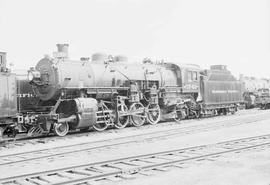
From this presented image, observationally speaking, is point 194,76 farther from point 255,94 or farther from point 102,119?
point 255,94

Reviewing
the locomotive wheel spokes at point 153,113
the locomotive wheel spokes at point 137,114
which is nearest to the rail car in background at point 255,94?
the locomotive wheel spokes at point 153,113

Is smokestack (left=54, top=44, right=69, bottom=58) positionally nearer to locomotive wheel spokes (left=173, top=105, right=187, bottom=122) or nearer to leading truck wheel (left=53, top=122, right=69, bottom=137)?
leading truck wheel (left=53, top=122, right=69, bottom=137)

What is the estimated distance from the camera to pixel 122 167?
8023mm

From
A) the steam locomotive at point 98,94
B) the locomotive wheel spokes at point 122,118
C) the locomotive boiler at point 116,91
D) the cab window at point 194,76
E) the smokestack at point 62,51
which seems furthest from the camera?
the cab window at point 194,76

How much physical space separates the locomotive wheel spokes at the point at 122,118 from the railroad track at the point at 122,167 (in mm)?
7335

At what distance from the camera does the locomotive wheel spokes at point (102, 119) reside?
16.5 metres

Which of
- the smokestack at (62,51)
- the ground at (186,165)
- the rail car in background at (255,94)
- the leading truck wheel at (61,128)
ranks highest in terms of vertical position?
the smokestack at (62,51)

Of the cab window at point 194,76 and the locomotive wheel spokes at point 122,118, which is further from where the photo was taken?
the cab window at point 194,76

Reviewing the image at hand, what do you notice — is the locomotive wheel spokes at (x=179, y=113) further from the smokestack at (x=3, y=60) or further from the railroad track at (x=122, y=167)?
the smokestack at (x=3, y=60)

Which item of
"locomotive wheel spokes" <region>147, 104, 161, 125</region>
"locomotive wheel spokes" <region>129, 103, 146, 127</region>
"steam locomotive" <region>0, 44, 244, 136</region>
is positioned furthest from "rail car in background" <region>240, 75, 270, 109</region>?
"locomotive wheel spokes" <region>129, 103, 146, 127</region>

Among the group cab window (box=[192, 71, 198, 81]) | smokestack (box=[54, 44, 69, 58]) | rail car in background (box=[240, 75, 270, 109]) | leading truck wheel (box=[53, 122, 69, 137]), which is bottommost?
leading truck wheel (box=[53, 122, 69, 137])

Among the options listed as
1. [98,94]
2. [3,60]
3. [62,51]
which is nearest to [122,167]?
[3,60]

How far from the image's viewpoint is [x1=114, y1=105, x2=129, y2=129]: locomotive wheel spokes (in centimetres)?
1731

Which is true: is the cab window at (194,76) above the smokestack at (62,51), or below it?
below
